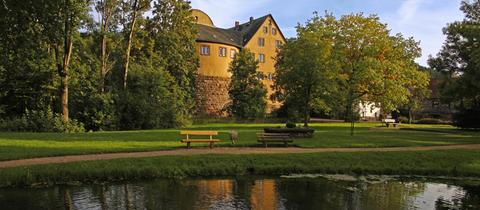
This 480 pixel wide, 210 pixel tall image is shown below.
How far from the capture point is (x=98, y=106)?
35.5 m

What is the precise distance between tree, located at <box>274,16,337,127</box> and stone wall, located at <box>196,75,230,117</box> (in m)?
25.8

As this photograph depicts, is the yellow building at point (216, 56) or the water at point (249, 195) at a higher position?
the yellow building at point (216, 56)

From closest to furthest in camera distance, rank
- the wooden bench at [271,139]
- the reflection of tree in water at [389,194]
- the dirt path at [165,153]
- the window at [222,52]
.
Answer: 1. the reflection of tree in water at [389,194]
2. the dirt path at [165,153]
3. the wooden bench at [271,139]
4. the window at [222,52]

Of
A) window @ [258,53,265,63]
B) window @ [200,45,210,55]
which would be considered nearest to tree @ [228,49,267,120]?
window @ [200,45,210,55]

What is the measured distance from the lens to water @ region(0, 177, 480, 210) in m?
11.3

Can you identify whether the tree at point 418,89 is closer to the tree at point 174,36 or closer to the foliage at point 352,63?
the foliage at point 352,63

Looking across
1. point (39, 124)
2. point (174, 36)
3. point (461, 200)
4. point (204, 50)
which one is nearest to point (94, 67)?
point (39, 124)

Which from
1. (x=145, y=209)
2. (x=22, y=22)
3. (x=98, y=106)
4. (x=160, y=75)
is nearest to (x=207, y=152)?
(x=145, y=209)

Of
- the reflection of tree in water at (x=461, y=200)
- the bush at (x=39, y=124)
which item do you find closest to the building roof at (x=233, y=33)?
the bush at (x=39, y=124)

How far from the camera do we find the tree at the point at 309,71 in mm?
34094

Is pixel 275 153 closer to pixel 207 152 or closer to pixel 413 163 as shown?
pixel 207 152

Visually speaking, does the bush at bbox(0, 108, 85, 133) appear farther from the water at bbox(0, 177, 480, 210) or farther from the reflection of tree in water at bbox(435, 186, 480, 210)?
the reflection of tree in water at bbox(435, 186, 480, 210)

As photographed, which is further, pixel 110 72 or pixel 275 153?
pixel 110 72

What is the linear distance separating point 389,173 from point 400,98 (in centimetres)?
2242
